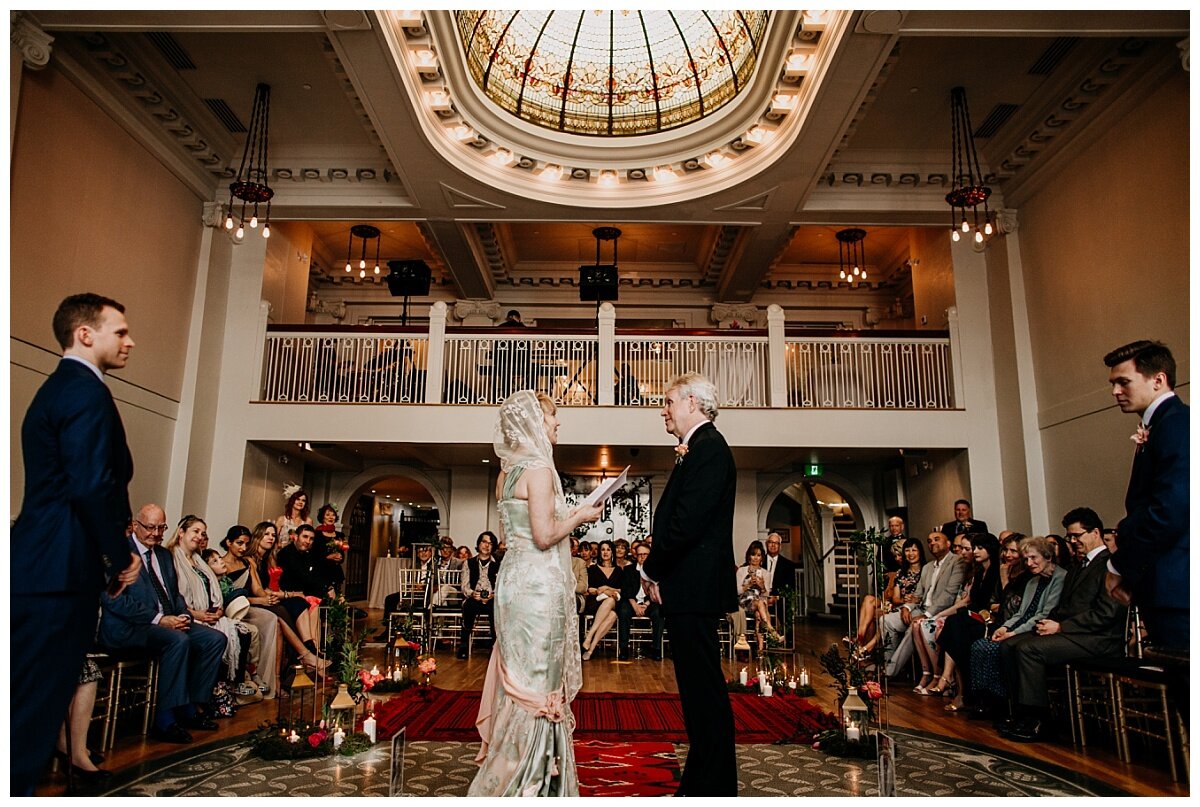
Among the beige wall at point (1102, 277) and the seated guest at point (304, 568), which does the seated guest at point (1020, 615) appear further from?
the seated guest at point (304, 568)

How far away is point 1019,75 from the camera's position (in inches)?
308

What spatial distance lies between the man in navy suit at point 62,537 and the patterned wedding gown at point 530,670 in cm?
133

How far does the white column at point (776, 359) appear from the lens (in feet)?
30.5

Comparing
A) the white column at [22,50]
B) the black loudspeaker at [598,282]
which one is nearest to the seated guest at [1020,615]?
the black loudspeaker at [598,282]

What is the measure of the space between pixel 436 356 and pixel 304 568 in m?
3.54

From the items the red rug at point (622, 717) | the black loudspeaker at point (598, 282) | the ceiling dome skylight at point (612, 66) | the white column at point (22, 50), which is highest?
the ceiling dome skylight at point (612, 66)

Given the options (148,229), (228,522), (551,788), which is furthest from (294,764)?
(148,229)

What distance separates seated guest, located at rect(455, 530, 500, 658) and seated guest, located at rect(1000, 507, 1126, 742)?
525 centimetres

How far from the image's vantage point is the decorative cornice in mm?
6156

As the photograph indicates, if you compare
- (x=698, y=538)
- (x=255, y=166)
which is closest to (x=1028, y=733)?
(x=698, y=538)

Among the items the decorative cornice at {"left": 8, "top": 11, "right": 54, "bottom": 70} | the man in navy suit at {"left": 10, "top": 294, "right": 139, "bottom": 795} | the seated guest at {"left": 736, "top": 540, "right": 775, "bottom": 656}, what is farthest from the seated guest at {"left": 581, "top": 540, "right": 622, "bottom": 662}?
the decorative cornice at {"left": 8, "top": 11, "right": 54, "bottom": 70}

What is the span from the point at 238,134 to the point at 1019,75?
8.95 m

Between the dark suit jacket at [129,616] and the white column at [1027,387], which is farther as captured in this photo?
the white column at [1027,387]

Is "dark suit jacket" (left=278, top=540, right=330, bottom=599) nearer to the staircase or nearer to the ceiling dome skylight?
the ceiling dome skylight
